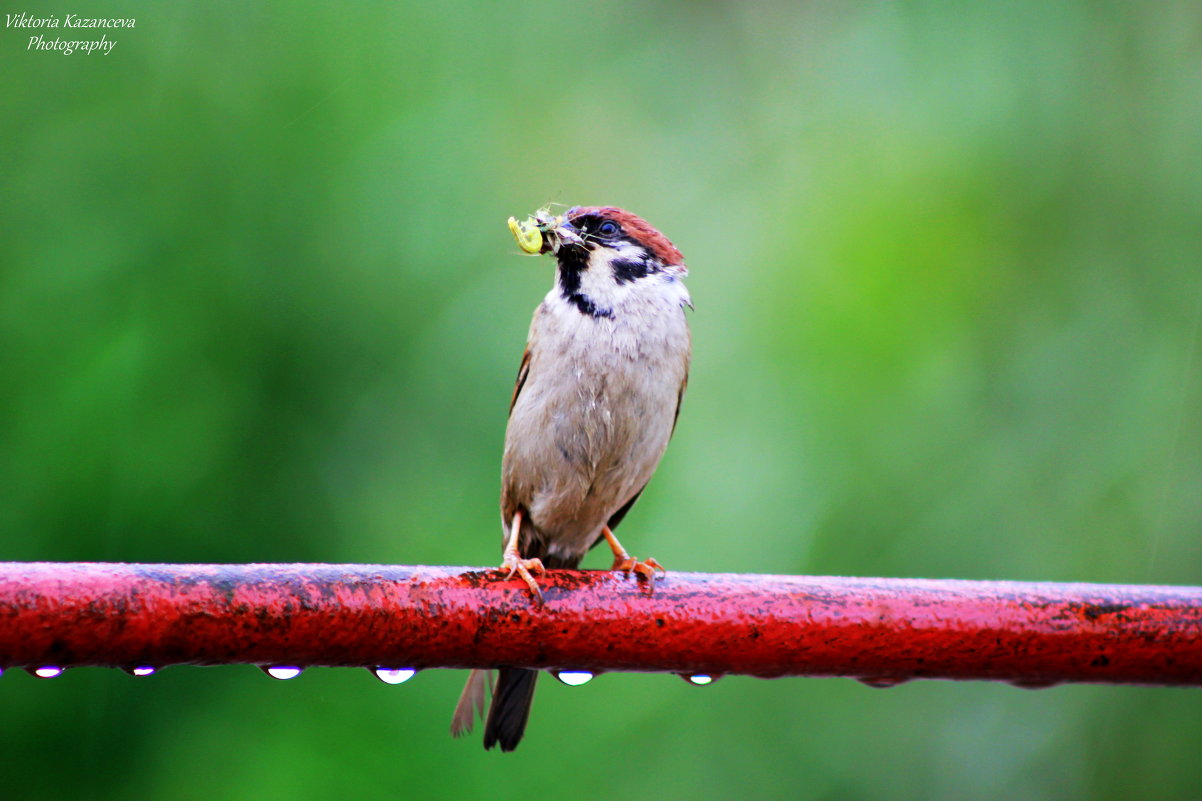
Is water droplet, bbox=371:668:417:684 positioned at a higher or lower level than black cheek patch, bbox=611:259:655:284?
lower

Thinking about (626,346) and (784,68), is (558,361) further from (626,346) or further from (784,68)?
(784,68)

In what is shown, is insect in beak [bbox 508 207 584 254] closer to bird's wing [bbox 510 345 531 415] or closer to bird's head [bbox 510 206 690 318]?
bird's head [bbox 510 206 690 318]

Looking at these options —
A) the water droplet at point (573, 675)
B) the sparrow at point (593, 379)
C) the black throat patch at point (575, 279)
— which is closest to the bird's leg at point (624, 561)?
the sparrow at point (593, 379)

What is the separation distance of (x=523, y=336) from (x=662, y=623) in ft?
7.08

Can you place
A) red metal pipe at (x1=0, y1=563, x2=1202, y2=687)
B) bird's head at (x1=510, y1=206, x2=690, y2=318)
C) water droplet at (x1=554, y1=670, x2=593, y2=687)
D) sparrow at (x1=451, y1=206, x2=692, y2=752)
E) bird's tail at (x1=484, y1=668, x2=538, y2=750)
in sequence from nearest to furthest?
red metal pipe at (x1=0, y1=563, x2=1202, y2=687)
water droplet at (x1=554, y1=670, x2=593, y2=687)
bird's tail at (x1=484, y1=668, x2=538, y2=750)
sparrow at (x1=451, y1=206, x2=692, y2=752)
bird's head at (x1=510, y1=206, x2=690, y2=318)

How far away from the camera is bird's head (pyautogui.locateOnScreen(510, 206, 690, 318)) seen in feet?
10.8

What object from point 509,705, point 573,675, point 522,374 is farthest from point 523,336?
point 573,675

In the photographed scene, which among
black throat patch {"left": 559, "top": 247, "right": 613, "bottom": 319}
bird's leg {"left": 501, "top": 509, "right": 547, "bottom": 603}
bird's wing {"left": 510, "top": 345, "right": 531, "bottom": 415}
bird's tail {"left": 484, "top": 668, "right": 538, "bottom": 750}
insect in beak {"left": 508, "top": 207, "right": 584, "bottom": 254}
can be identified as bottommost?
bird's tail {"left": 484, "top": 668, "right": 538, "bottom": 750}

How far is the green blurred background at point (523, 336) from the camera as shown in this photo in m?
3.36

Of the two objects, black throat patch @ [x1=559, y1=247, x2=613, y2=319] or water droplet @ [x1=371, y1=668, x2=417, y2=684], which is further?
black throat patch @ [x1=559, y1=247, x2=613, y2=319]

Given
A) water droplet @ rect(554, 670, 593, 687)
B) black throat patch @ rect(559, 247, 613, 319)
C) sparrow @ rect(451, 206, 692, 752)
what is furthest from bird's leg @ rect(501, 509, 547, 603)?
black throat patch @ rect(559, 247, 613, 319)

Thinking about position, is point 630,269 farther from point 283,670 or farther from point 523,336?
point 283,670

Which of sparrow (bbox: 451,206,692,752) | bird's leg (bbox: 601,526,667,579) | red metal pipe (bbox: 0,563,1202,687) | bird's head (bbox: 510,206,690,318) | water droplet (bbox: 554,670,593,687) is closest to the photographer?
red metal pipe (bbox: 0,563,1202,687)

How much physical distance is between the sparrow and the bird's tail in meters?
0.47
